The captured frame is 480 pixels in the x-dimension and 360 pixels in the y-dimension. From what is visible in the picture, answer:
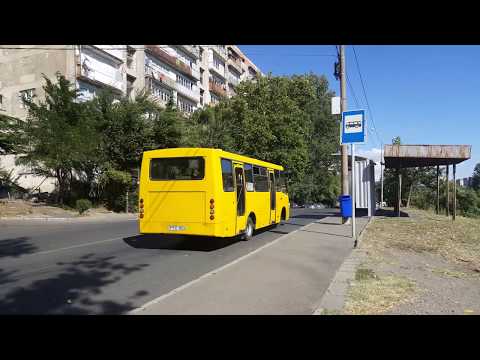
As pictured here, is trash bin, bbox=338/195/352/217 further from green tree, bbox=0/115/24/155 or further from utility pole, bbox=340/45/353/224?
green tree, bbox=0/115/24/155

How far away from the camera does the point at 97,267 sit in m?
8.63

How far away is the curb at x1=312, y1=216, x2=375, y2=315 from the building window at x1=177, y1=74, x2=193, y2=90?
4460cm

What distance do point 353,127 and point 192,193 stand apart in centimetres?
519

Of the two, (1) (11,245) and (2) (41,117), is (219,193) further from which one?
(2) (41,117)

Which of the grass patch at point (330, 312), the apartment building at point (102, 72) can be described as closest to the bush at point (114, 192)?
the apartment building at point (102, 72)

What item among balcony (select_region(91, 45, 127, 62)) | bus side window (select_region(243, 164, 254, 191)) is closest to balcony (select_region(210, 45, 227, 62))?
balcony (select_region(91, 45, 127, 62))

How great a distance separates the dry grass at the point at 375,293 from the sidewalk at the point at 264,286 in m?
0.50

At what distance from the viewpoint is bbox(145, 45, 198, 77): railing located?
43.7 metres

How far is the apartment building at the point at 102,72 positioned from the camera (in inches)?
1308

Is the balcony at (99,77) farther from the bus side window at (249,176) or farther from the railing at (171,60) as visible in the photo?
the bus side window at (249,176)

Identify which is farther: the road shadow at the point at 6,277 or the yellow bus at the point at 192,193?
the yellow bus at the point at 192,193

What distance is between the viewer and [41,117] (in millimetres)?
24125
